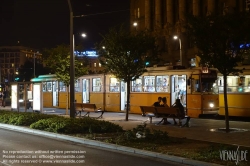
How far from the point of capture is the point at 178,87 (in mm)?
26000

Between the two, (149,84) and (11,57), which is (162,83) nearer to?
(149,84)

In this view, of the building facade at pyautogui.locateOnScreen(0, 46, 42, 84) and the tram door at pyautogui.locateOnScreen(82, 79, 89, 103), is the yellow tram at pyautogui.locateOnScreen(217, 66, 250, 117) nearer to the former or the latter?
the tram door at pyautogui.locateOnScreen(82, 79, 89, 103)

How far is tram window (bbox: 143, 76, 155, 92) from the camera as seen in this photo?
27.2 m

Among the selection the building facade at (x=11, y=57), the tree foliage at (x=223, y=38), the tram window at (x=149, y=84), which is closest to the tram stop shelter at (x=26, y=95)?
the tram window at (x=149, y=84)

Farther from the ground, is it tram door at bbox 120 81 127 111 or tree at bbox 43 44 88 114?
tree at bbox 43 44 88 114

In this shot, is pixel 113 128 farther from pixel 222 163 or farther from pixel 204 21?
pixel 222 163

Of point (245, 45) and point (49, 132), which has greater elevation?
point (245, 45)

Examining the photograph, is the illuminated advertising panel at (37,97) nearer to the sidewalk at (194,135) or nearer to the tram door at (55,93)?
the sidewalk at (194,135)

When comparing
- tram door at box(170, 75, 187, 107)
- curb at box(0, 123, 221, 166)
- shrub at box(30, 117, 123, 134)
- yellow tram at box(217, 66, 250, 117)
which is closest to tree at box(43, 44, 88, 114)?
tram door at box(170, 75, 187, 107)

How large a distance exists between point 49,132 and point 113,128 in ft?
9.75

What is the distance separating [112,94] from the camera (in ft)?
101

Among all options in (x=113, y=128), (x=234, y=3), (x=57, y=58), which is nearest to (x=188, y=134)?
(x=113, y=128)

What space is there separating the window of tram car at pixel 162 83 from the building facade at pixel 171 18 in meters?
29.0

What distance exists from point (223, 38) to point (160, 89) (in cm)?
1041
